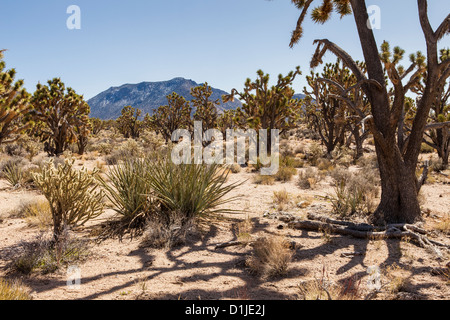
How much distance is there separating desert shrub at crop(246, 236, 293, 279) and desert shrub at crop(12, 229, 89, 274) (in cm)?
236

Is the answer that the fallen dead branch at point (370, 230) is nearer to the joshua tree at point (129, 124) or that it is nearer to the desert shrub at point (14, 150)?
the desert shrub at point (14, 150)

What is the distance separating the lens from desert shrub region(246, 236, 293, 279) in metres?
3.53

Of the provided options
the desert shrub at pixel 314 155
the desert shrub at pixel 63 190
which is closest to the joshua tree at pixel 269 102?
the desert shrub at pixel 314 155

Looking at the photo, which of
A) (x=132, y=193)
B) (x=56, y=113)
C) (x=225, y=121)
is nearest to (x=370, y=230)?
(x=132, y=193)

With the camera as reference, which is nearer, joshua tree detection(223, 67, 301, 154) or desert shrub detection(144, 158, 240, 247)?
desert shrub detection(144, 158, 240, 247)

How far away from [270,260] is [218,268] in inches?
28.2

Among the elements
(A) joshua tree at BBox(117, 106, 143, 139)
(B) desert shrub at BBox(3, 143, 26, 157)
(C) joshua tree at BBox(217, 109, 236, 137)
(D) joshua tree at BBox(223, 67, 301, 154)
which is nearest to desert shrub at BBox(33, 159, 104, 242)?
(D) joshua tree at BBox(223, 67, 301, 154)

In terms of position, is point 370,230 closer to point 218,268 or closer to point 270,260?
point 270,260

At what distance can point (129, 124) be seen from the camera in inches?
1607

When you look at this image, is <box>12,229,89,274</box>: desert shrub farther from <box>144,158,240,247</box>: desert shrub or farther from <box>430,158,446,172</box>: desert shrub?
<box>430,158,446,172</box>: desert shrub

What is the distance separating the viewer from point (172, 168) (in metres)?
5.44

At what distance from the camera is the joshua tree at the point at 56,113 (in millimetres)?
15789
